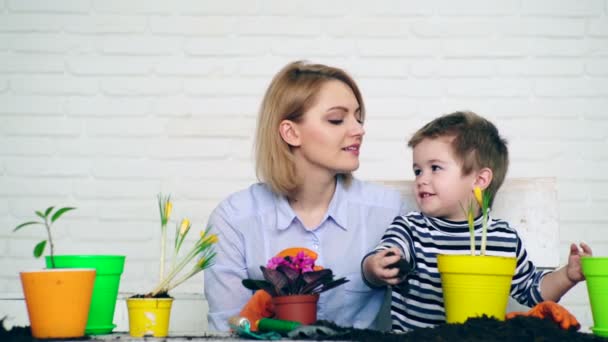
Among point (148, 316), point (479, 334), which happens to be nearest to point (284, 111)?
point (148, 316)

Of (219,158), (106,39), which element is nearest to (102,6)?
(106,39)

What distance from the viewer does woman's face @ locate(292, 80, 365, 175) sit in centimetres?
212

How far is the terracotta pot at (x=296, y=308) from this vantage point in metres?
1.31

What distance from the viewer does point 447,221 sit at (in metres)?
1.96

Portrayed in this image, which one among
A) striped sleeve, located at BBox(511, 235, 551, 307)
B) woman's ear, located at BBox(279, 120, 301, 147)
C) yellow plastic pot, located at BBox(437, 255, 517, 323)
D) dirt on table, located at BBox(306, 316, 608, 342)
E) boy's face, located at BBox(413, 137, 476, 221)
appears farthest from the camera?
woman's ear, located at BBox(279, 120, 301, 147)

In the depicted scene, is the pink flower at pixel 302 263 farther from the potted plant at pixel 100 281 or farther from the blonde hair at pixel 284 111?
the blonde hair at pixel 284 111

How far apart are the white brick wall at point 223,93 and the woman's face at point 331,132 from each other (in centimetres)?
100

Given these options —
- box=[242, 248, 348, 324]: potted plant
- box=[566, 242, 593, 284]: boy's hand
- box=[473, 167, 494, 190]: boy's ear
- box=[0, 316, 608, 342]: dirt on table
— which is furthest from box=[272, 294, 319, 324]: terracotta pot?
box=[473, 167, 494, 190]: boy's ear

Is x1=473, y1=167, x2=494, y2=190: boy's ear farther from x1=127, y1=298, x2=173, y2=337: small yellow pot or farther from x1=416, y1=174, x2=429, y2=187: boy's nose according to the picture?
x1=127, y1=298, x2=173, y2=337: small yellow pot

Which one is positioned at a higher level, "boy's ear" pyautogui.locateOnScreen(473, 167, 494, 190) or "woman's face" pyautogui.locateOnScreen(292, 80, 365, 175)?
"woman's face" pyautogui.locateOnScreen(292, 80, 365, 175)

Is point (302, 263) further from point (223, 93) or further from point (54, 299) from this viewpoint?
point (223, 93)

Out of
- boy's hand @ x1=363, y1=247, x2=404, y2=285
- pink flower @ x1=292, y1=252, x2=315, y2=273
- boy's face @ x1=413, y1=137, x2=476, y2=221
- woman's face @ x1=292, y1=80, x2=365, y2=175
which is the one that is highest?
woman's face @ x1=292, y1=80, x2=365, y2=175

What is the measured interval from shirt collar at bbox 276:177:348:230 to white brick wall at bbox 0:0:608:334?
0.99 metres

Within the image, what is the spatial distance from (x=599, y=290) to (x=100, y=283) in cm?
82
